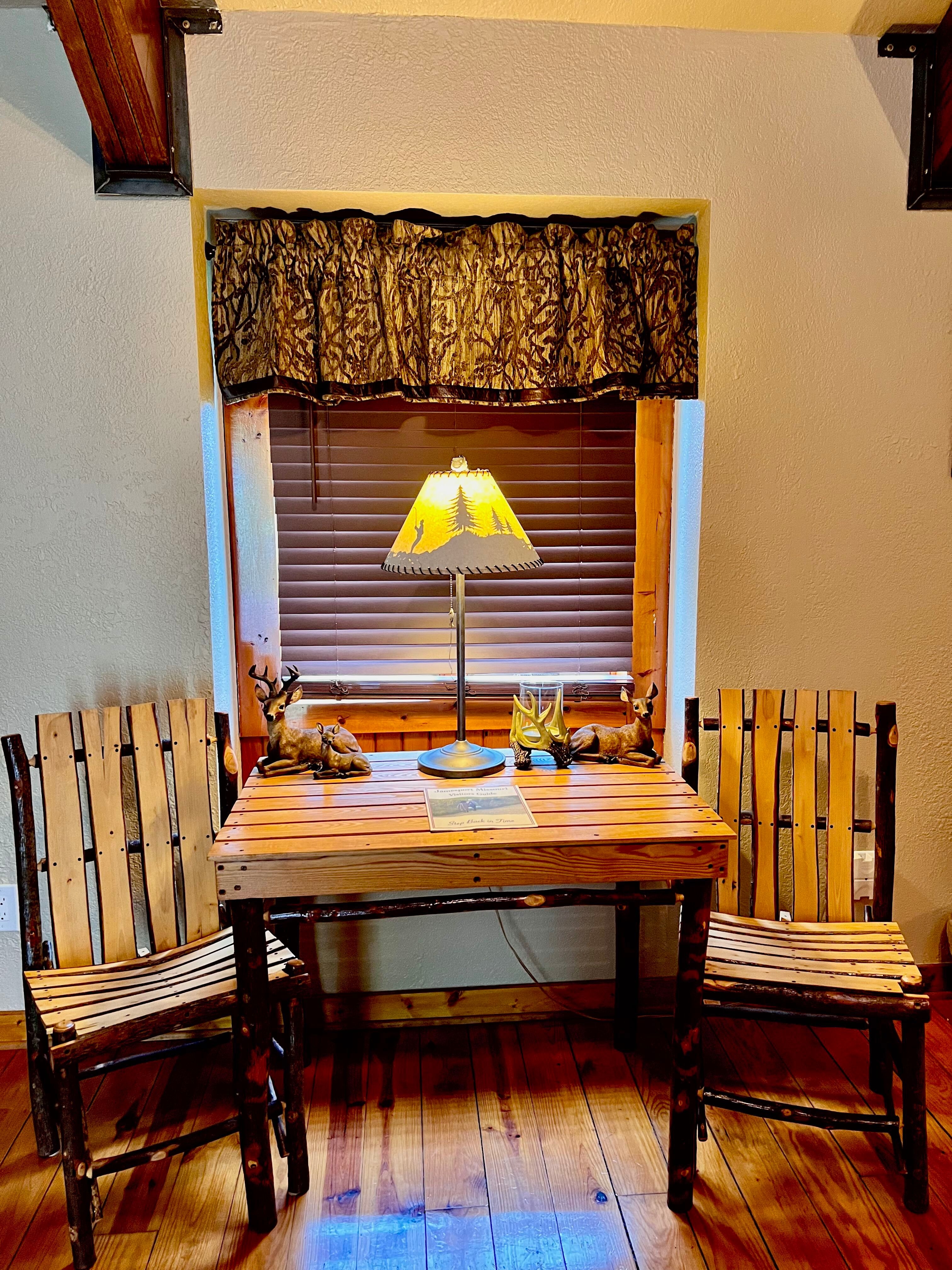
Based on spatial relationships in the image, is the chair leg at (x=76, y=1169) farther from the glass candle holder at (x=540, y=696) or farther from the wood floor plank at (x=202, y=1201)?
the glass candle holder at (x=540, y=696)

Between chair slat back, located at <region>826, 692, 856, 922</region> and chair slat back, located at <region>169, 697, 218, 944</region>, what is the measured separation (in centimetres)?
147

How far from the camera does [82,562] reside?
2.22 meters

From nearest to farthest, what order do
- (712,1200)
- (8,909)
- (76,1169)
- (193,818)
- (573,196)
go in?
1. (76,1169)
2. (712,1200)
3. (193,818)
4. (573,196)
5. (8,909)

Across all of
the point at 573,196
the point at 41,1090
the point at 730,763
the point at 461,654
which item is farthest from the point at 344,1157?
the point at 573,196

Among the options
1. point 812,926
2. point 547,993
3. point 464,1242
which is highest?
point 812,926

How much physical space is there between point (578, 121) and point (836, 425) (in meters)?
1.00

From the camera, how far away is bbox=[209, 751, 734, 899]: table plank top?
1688 mm

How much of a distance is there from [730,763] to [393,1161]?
119cm

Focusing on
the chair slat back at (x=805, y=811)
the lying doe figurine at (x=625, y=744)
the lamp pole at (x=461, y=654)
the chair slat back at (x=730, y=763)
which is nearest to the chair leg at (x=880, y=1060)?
the chair slat back at (x=805, y=811)

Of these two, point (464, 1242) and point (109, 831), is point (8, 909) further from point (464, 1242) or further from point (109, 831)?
point (464, 1242)

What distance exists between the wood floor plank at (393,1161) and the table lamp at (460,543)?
81 cm

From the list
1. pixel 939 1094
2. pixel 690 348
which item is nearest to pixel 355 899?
pixel 939 1094

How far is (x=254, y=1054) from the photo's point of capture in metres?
1.75

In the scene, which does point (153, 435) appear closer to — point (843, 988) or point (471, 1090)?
point (471, 1090)
